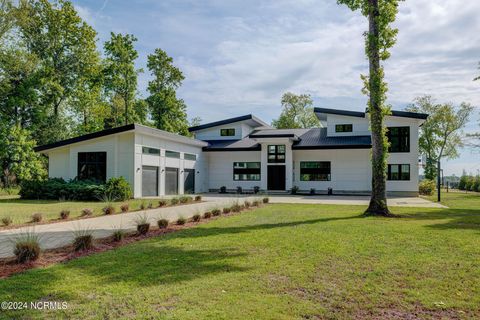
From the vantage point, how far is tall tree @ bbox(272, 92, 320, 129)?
50.4 meters

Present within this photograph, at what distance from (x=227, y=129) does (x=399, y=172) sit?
1540 cm

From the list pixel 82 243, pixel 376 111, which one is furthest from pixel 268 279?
pixel 376 111

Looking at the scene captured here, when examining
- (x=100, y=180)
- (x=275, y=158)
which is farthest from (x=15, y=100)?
(x=275, y=158)

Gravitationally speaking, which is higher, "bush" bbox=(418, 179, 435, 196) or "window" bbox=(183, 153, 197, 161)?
"window" bbox=(183, 153, 197, 161)

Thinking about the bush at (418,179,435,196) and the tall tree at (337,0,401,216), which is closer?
the tall tree at (337,0,401,216)

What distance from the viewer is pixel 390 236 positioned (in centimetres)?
838

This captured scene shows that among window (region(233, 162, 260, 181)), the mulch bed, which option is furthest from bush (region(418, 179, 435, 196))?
the mulch bed

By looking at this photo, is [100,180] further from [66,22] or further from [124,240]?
[66,22]

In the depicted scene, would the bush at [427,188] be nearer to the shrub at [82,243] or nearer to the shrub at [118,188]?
the shrub at [118,188]

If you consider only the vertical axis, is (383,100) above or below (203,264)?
above

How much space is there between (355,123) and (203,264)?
27.0 m

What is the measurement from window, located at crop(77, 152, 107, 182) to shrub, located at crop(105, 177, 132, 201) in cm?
285

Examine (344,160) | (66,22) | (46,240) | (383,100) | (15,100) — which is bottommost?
(46,240)

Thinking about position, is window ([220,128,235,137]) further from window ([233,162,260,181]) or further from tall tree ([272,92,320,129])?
tall tree ([272,92,320,129])
